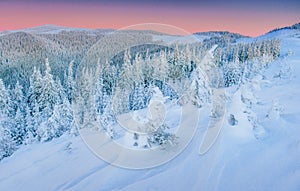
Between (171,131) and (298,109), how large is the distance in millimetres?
7388

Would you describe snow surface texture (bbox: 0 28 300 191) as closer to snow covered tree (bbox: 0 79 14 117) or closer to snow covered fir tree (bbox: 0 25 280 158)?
snow covered fir tree (bbox: 0 25 280 158)

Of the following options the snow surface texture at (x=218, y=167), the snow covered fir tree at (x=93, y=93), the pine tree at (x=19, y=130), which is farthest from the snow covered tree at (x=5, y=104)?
the snow surface texture at (x=218, y=167)

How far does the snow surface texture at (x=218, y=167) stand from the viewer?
8.19 meters

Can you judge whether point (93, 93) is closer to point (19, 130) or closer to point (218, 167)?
point (19, 130)

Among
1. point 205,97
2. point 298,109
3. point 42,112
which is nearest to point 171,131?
point 205,97

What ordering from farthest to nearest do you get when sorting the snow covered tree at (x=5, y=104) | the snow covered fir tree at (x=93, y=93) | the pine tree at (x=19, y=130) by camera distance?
the snow covered tree at (x=5, y=104), the pine tree at (x=19, y=130), the snow covered fir tree at (x=93, y=93)

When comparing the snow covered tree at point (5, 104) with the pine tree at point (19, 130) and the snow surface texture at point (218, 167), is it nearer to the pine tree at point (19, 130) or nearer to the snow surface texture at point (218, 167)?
the pine tree at point (19, 130)

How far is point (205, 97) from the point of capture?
16.4m

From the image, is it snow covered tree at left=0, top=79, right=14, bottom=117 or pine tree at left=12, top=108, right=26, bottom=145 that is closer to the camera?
pine tree at left=12, top=108, right=26, bottom=145

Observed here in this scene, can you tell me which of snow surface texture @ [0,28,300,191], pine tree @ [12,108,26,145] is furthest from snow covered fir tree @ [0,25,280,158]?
snow surface texture @ [0,28,300,191]

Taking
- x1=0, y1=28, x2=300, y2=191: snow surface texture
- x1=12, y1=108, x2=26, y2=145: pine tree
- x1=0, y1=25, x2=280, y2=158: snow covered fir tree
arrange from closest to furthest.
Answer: x1=0, y1=28, x2=300, y2=191: snow surface texture, x1=0, y1=25, x2=280, y2=158: snow covered fir tree, x1=12, y1=108, x2=26, y2=145: pine tree

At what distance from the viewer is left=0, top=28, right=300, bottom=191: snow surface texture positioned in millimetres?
8188

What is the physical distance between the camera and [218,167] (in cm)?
891

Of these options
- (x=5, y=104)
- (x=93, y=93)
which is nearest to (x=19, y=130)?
(x=5, y=104)
